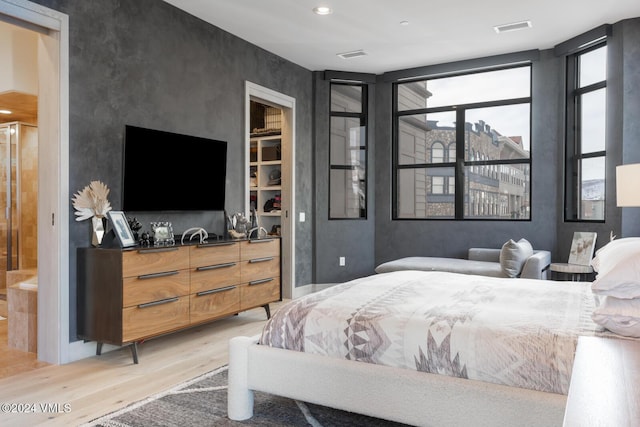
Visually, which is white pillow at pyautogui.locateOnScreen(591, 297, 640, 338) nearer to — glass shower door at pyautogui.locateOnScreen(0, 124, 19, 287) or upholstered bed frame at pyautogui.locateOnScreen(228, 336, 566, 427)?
upholstered bed frame at pyautogui.locateOnScreen(228, 336, 566, 427)

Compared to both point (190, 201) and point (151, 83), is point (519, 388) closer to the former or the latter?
point (190, 201)

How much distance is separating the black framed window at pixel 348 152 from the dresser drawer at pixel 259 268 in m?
1.73

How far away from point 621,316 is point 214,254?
115 inches

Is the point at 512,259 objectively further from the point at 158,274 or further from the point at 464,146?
the point at 158,274

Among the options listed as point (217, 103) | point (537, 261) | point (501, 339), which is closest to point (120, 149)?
point (217, 103)

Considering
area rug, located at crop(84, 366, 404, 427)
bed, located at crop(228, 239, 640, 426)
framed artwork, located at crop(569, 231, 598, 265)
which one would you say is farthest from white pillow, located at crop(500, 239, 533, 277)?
area rug, located at crop(84, 366, 404, 427)

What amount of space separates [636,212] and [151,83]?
4461mm

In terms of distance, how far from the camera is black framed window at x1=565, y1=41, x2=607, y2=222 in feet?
16.2

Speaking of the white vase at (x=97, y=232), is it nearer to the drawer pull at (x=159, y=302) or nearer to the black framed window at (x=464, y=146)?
the drawer pull at (x=159, y=302)

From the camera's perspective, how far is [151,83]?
3.98 m

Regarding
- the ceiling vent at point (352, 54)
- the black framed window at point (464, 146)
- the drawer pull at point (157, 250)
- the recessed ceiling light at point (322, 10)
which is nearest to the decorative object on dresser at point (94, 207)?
the drawer pull at point (157, 250)

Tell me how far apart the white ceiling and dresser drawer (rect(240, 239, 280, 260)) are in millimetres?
2074

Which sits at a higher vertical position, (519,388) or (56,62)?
(56,62)

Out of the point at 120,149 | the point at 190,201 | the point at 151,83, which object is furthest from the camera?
the point at 190,201
